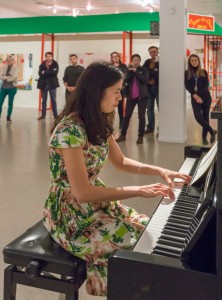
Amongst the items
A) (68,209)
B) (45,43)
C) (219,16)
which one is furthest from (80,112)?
(45,43)

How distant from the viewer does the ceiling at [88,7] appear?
10539 millimetres

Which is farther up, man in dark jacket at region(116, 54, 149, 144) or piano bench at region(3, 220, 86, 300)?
man in dark jacket at region(116, 54, 149, 144)

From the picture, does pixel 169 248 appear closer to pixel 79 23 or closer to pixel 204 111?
pixel 204 111

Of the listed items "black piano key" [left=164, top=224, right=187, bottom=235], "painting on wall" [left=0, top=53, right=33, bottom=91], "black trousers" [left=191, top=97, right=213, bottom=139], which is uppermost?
"painting on wall" [left=0, top=53, right=33, bottom=91]

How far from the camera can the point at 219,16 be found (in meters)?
12.1

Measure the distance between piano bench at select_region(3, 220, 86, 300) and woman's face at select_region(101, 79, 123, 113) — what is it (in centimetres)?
58

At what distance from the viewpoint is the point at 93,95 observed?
1.58 metres

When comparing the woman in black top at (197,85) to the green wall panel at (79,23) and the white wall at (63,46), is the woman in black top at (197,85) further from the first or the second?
the white wall at (63,46)

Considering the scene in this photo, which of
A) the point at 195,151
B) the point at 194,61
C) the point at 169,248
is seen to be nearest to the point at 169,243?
the point at 169,248

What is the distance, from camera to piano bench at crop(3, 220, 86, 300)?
1444 mm

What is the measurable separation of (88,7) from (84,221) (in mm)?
10686

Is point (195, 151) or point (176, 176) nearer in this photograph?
point (176, 176)

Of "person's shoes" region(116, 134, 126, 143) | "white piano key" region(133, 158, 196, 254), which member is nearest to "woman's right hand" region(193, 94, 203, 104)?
"person's shoes" region(116, 134, 126, 143)

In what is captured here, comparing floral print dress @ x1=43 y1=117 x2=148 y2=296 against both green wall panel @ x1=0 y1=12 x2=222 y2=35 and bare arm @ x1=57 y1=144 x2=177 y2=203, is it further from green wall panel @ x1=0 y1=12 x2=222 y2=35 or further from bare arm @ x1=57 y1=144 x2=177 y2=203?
green wall panel @ x1=0 y1=12 x2=222 y2=35
